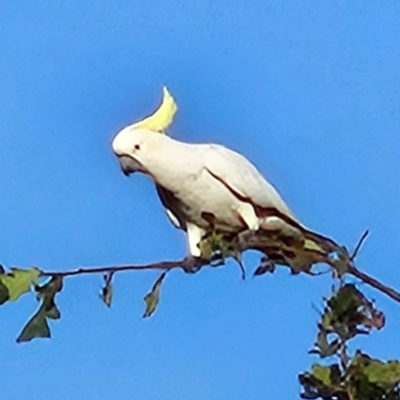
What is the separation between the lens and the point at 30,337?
5.73 feet

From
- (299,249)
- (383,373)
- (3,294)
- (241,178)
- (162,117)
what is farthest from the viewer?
(241,178)

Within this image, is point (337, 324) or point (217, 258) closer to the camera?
point (337, 324)

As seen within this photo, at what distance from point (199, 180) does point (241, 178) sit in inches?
4.7

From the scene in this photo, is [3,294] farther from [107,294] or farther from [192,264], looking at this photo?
[192,264]

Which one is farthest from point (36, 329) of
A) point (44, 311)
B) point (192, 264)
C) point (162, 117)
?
point (162, 117)

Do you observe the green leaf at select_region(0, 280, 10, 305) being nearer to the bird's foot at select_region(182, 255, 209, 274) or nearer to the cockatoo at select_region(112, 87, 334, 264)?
the bird's foot at select_region(182, 255, 209, 274)

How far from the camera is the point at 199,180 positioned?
123 inches

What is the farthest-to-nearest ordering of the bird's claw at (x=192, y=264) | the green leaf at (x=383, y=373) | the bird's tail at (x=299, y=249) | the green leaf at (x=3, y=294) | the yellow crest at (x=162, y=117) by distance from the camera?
1. the yellow crest at (x=162, y=117)
2. the bird's claw at (x=192, y=264)
3. the bird's tail at (x=299, y=249)
4. the green leaf at (x=3, y=294)
5. the green leaf at (x=383, y=373)

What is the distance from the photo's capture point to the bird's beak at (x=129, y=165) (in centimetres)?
305

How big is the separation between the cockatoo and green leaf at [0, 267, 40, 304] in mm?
1088

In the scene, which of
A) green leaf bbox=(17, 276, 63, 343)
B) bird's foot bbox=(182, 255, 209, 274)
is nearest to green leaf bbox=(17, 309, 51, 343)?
green leaf bbox=(17, 276, 63, 343)

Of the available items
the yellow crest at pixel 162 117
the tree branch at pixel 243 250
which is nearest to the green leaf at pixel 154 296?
the tree branch at pixel 243 250

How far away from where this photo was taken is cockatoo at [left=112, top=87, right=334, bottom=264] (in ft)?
9.66

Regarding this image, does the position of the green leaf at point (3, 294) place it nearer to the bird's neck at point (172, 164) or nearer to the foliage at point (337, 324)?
the foliage at point (337, 324)
